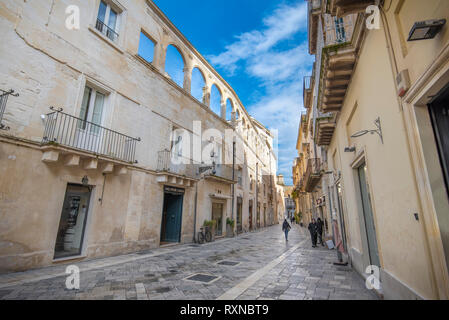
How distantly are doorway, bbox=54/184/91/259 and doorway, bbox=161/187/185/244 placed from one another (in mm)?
4238

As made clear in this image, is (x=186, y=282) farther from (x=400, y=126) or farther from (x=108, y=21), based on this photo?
(x=108, y=21)

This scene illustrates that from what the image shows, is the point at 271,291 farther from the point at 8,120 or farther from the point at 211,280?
the point at 8,120

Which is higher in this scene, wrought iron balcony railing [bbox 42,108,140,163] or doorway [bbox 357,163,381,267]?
wrought iron balcony railing [bbox 42,108,140,163]

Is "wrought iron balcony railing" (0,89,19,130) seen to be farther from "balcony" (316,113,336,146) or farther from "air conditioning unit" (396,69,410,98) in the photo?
"balcony" (316,113,336,146)

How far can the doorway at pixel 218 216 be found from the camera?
15766 millimetres

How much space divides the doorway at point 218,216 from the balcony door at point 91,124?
919 centimetres

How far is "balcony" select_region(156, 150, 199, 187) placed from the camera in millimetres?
10578

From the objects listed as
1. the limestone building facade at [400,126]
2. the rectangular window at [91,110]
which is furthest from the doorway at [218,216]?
the limestone building facade at [400,126]

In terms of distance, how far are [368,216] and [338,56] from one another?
388 centimetres

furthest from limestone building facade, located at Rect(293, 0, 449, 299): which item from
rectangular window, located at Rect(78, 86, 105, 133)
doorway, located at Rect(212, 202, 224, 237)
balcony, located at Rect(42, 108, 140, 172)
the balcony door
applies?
doorway, located at Rect(212, 202, 224, 237)

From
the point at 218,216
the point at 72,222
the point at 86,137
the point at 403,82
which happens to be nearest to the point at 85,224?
the point at 72,222
